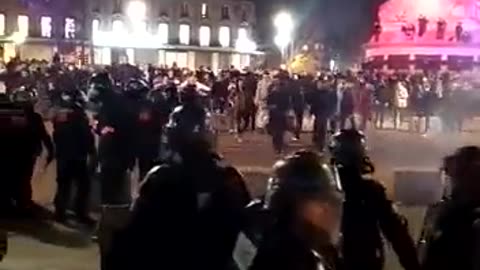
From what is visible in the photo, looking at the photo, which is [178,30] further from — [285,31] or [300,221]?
[300,221]

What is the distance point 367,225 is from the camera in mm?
5977

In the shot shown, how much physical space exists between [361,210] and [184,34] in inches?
4693

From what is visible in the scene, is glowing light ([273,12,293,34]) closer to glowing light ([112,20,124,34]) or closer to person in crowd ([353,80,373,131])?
glowing light ([112,20,124,34])

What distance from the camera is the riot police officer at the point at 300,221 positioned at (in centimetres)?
360

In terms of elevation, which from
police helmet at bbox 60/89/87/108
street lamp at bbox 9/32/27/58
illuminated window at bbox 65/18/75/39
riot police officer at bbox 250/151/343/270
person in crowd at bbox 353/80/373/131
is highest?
illuminated window at bbox 65/18/75/39

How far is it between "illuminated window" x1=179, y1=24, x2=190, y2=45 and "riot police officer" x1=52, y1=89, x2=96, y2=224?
4311 inches

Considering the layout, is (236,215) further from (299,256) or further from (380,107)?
(380,107)

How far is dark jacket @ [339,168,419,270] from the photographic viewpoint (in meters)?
5.82

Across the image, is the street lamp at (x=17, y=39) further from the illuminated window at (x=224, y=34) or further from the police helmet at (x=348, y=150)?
the police helmet at (x=348, y=150)

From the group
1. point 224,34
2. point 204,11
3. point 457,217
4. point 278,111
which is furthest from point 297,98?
point 224,34

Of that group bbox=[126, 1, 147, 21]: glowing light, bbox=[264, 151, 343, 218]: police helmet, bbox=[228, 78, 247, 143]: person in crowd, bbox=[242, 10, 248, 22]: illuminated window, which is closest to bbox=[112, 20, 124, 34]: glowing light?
bbox=[126, 1, 147, 21]: glowing light

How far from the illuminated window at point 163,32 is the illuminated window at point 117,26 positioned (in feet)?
15.6

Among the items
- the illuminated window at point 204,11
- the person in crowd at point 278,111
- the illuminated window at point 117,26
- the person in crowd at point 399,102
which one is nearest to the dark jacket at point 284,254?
the person in crowd at point 278,111

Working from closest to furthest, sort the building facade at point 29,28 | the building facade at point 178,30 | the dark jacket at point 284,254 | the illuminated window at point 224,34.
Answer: the dark jacket at point 284,254
the building facade at point 29,28
the building facade at point 178,30
the illuminated window at point 224,34
